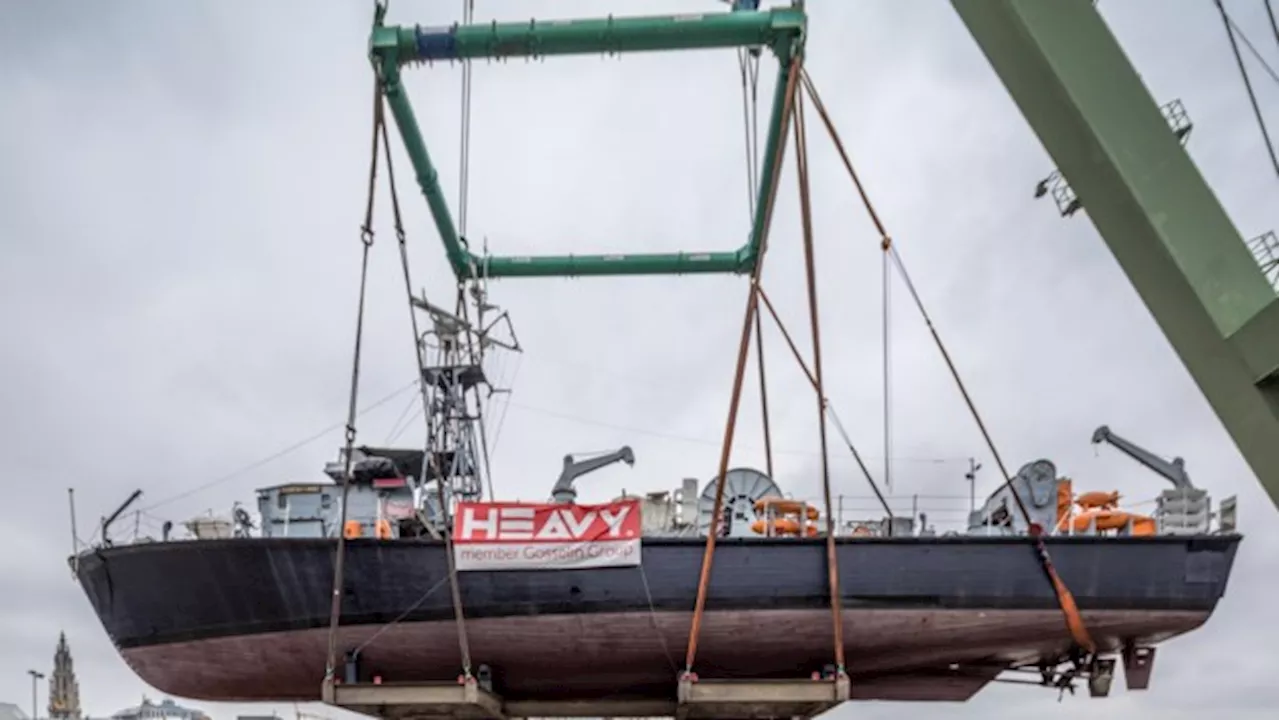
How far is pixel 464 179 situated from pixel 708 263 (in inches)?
144

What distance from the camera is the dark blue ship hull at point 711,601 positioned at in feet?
35.7

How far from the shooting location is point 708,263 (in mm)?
13625

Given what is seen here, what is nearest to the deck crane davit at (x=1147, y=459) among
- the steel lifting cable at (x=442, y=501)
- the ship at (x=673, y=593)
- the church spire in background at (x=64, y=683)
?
the ship at (x=673, y=593)

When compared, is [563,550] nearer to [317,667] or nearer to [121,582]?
[317,667]

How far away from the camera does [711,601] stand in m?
10.9

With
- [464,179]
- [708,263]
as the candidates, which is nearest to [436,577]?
[464,179]

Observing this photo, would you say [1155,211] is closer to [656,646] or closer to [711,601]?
[711,601]

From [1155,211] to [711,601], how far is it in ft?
27.4

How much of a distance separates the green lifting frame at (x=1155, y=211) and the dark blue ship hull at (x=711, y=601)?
7.96 meters

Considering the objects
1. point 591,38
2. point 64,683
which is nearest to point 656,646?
point 591,38

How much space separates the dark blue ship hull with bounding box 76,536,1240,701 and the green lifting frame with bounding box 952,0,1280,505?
7956 millimetres

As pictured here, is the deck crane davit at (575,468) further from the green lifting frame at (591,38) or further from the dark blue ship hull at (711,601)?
the green lifting frame at (591,38)

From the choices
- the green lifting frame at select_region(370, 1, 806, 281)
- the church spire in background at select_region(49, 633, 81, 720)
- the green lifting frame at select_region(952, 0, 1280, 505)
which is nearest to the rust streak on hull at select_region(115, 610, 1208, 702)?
the green lifting frame at select_region(370, 1, 806, 281)

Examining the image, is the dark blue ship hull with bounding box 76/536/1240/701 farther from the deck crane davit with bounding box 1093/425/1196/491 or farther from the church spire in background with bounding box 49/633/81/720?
the church spire in background with bounding box 49/633/81/720
